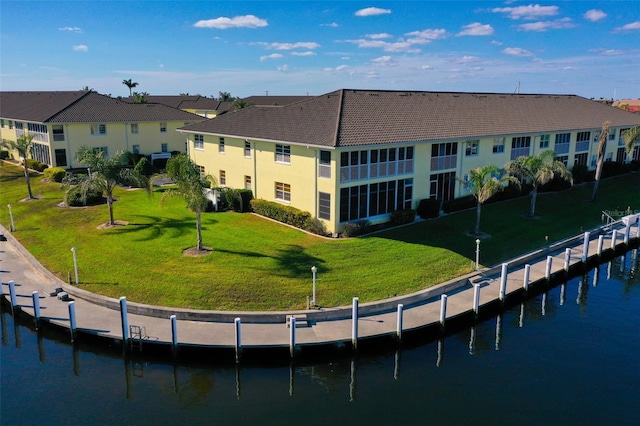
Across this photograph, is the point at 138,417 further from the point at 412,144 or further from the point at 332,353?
the point at 412,144

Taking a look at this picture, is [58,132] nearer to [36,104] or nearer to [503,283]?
[36,104]

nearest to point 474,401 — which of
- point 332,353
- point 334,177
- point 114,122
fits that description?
point 332,353

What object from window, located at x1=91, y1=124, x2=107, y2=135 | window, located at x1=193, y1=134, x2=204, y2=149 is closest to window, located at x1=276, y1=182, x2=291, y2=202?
window, located at x1=193, y1=134, x2=204, y2=149

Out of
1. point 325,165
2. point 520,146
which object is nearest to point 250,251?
point 325,165

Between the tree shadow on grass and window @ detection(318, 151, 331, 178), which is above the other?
A: window @ detection(318, 151, 331, 178)

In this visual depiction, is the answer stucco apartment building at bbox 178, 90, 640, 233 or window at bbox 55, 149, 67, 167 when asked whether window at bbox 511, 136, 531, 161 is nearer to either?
stucco apartment building at bbox 178, 90, 640, 233

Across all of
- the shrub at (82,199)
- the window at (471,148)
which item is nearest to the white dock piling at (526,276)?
the window at (471,148)
